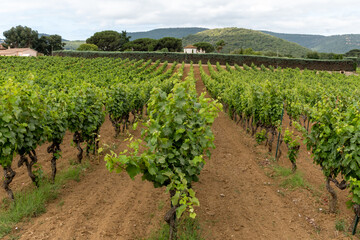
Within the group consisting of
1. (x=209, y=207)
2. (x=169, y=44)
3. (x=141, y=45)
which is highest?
(x=169, y=44)

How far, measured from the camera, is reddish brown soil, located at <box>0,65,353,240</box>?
5551 mm

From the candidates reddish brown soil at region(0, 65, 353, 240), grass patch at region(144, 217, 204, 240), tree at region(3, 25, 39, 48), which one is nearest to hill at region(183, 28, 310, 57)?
tree at region(3, 25, 39, 48)

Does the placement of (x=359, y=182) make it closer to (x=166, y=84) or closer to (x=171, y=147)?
(x=171, y=147)

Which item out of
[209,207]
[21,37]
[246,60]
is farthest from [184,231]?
[21,37]

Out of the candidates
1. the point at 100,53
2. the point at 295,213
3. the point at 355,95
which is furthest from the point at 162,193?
the point at 100,53

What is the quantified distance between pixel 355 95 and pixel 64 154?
11.9m

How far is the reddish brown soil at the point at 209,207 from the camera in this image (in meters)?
5.55

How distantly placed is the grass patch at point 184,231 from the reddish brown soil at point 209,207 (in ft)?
0.56

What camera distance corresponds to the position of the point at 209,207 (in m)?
6.57

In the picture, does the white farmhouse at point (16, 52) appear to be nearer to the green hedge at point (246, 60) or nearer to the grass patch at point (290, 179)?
the green hedge at point (246, 60)

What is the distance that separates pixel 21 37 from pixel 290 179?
99848mm

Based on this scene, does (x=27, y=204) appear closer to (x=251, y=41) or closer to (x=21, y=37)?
(x=21, y=37)

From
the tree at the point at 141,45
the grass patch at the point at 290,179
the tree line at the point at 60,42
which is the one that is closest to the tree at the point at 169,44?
the tree line at the point at 60,42

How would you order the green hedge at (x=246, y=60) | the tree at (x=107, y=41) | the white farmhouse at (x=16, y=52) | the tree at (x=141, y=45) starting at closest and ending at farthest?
the green hedge at (x=246, y=60) < the white farmhouse at (x=16, y=52) < the tree at (x=141, y=45) < the tree at (x=107, y=41)
